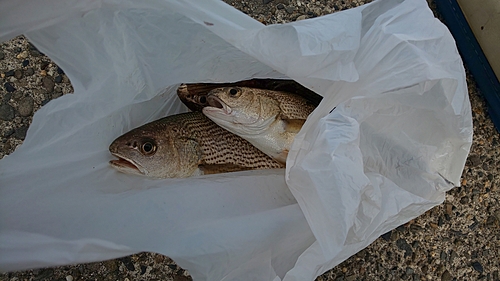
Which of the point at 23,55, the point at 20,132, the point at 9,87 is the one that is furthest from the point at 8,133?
the point at 23,55

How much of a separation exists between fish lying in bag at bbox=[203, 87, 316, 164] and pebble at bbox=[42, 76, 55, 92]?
1.88 feet

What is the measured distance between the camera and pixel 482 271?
4.68 ft

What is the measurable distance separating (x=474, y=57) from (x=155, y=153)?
3.64 ft

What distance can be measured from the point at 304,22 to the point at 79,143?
0.65m

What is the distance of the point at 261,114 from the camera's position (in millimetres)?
1196

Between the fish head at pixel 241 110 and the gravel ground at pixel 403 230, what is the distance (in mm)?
479

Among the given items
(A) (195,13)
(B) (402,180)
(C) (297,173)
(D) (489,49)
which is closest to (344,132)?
(C) (297,173)

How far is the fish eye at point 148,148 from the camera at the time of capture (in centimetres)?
115

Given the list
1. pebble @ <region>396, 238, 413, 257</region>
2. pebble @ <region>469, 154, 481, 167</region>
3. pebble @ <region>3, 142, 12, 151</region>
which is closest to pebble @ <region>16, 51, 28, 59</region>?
pebble @ <region>3, 142, 12, 151</region>

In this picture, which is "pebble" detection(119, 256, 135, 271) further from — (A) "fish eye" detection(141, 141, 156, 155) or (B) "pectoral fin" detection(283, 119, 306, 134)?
(B) "pectoral fin" detection(283, 119, 306, 134)

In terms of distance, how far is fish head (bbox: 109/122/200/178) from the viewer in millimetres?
1146

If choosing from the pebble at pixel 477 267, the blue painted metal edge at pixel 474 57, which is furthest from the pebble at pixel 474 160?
the pebble at pixel 477 267

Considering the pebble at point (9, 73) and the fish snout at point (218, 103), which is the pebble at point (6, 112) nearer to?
the pebble at point (9, 73)

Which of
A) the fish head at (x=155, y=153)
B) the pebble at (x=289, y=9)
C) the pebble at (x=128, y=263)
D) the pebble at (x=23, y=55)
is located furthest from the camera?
the pebble at (x=289, y=9)
